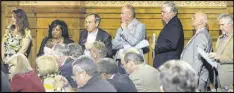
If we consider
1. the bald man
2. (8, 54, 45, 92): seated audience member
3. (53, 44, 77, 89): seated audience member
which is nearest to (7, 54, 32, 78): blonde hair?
(8, 54, 45, 92): seated audience member

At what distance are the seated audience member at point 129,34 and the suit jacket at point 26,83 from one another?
3164 millimetres

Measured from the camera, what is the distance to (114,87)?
24.2 feet

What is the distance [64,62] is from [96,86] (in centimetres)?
228

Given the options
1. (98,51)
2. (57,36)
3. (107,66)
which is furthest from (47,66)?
(57,36)

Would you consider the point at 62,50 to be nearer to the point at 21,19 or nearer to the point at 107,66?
the point at 107,66

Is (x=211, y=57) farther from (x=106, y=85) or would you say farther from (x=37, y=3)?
(x=37, y=3)

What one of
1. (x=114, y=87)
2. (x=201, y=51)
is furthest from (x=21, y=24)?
(x=114, y=87)

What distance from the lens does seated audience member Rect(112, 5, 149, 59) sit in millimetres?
10492

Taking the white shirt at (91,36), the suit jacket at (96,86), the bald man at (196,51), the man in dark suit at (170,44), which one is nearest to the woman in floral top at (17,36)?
the white shirt at (91,36)

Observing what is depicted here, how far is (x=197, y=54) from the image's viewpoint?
954cm

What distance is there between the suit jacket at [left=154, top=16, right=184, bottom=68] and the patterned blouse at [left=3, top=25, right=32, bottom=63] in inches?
93.3

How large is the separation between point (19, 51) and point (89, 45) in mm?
1668

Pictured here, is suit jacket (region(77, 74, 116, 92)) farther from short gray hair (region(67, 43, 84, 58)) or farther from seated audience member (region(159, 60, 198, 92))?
short gray hair (region(67, 43, 84, 58))

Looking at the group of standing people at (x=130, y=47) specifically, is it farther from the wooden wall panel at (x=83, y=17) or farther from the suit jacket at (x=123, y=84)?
the wooden wall panel at (x=83, y=17)
